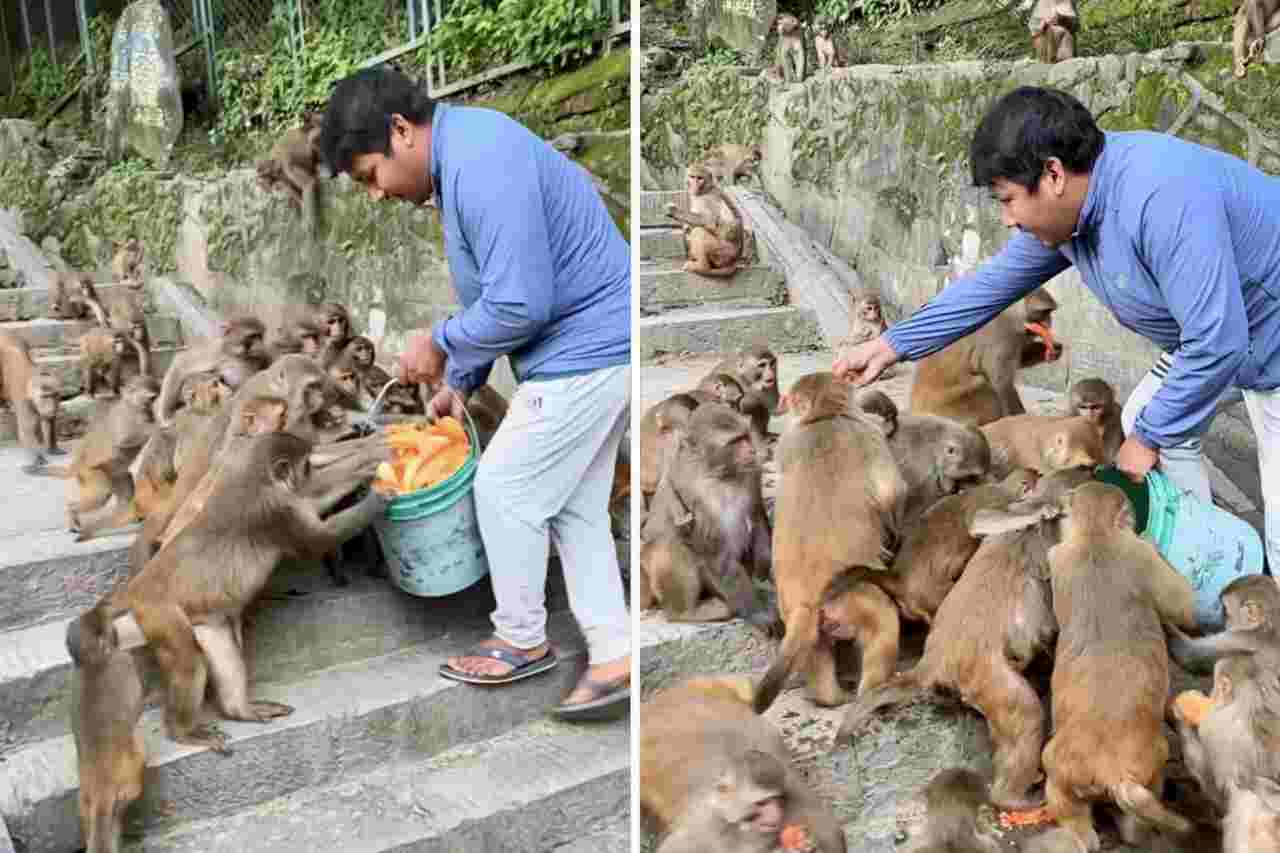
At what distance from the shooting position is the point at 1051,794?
292 cm

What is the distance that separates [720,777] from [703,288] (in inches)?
48.1

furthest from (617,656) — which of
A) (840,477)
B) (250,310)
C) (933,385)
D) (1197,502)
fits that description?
(1197,502)

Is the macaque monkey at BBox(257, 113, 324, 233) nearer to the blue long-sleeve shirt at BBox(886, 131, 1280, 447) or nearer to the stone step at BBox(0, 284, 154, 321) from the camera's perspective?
the stone step at BBox(0, 284, 154, 321)

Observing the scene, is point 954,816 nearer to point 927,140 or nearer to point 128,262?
point 927,140

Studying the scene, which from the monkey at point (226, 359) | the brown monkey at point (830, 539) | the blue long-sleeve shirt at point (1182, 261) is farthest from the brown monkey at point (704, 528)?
the monkey at point (226, 359)

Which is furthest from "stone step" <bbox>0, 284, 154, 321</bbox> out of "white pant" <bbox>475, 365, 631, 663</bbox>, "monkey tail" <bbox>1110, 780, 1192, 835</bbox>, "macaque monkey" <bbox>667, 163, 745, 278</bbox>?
"monkey tail" <bbox>1110, 780, 1192, 835</bbox>

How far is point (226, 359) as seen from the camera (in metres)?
3.04

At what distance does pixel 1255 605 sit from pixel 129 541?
9.18 feet

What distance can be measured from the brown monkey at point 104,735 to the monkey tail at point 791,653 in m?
1.54

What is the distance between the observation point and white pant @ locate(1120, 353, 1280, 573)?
2887mm

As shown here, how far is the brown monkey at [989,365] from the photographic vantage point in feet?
9.94

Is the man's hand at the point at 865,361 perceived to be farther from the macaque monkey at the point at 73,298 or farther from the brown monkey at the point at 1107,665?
the macaque monkey at the point at 73,298

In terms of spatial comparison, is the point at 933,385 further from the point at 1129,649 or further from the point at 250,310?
the point at 250,310

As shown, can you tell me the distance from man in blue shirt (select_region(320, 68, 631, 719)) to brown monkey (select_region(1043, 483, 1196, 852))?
1098 millimetres
